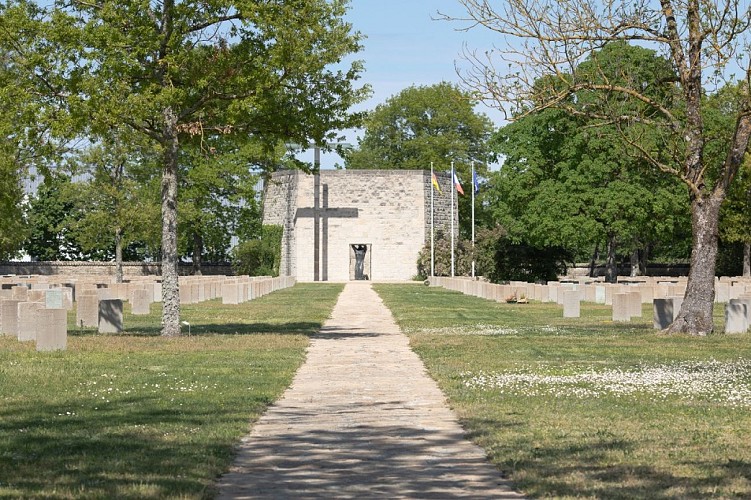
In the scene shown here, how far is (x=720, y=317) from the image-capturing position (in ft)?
118

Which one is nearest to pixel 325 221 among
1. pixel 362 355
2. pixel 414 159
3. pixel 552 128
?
pixel 414 159

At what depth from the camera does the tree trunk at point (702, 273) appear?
2678 cm

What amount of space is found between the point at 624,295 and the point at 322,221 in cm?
6197

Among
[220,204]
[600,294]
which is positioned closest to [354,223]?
[220,204]

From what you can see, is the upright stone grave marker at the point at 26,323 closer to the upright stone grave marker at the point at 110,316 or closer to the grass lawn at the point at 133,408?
the grass lawn at the point at 133,408

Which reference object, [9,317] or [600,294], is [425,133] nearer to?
[600,294]

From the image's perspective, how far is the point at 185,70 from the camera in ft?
83.0

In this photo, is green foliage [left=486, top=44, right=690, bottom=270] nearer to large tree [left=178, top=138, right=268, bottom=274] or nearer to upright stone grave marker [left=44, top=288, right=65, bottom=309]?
large tree [left=178, top=138, right=268, bottom=274]

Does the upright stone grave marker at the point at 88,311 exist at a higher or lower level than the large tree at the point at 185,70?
lower

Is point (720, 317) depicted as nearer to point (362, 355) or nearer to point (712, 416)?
point (362, 355)

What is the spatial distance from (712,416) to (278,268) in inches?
3236

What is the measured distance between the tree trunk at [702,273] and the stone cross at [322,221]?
6720 cm

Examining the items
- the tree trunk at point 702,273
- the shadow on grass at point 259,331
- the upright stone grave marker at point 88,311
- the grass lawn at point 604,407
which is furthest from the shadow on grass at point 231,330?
the tree trunk at point 702,273

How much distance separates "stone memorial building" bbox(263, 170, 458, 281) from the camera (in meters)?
93.8
